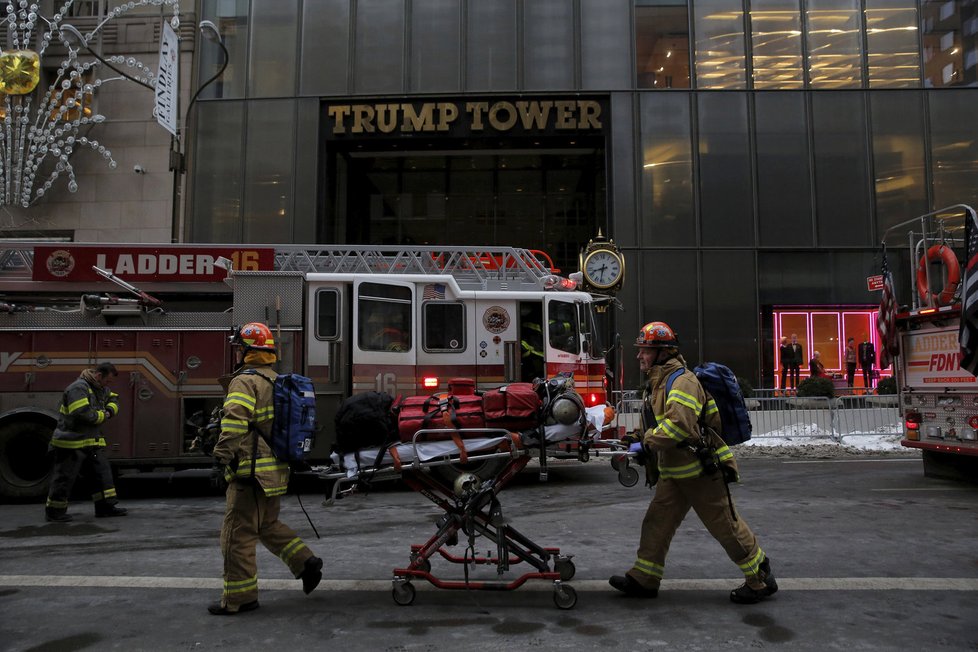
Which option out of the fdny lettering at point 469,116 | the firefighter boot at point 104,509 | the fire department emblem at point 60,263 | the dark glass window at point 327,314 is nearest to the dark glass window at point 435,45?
the fdny lettering at point 469,116

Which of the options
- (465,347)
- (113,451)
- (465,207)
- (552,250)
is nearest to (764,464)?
(465,347)

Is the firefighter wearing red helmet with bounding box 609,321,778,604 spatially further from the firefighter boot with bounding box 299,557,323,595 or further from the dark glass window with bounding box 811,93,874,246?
the dark glass window with bounding box 811,93,874,246

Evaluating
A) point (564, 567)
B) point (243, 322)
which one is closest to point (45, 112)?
point (243, 322)

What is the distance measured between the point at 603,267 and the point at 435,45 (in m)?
8.60

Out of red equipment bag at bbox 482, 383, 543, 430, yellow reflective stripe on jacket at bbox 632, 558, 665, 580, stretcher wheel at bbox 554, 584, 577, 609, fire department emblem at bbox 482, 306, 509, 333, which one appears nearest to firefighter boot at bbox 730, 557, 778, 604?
yellow reflective stripe on jacket at bbox 632, 558, 665, 580

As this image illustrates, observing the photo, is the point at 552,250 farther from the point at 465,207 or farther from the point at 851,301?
the point at 851,301

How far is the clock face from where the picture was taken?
16.1 meters

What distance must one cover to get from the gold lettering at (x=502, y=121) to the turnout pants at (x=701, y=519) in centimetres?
1621

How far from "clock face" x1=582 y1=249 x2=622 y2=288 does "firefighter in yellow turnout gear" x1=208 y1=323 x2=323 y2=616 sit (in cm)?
1204

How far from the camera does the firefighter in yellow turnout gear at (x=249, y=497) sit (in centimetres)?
458

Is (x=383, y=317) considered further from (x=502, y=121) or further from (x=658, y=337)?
(x=502, y=121)

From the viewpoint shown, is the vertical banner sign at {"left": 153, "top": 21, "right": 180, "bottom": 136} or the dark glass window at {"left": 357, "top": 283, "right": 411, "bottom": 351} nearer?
the dark glass window at {"left": 357, "top": 283, "right": 411, "bottom": 351}

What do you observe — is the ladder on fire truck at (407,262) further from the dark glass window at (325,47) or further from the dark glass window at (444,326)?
the dark glass window at (325,47)

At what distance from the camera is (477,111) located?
781 inches
